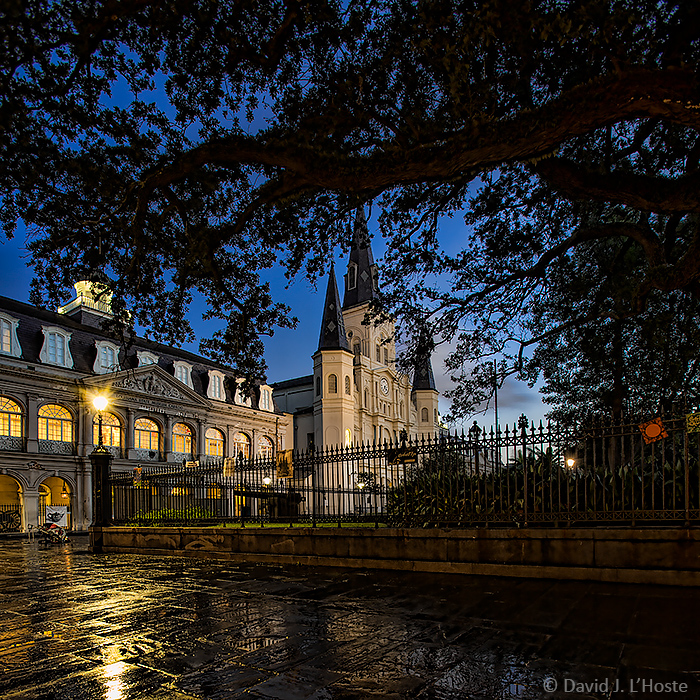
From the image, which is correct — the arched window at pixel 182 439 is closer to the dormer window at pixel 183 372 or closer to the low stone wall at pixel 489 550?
the dormer window at pixel 183 372

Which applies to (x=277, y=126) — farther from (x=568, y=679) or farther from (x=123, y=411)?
(x=123, y=411)

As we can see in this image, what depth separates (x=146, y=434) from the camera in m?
36.5

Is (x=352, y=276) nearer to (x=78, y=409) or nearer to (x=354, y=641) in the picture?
(x=78, y=409)

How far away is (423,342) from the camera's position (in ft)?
39.8

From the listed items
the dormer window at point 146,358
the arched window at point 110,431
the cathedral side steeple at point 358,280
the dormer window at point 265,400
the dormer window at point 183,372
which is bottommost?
the arched window at point 110,431

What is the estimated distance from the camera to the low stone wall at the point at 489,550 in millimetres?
6855

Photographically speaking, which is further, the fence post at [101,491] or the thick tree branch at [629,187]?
the fence post at [101,491]

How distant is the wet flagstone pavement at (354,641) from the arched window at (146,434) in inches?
1178

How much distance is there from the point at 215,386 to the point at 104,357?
1062cm

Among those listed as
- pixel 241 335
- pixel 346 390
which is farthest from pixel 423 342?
pixel 346 390

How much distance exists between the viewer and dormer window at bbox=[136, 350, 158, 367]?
36478mm

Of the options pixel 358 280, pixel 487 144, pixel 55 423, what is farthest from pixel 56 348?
pixel 358 280

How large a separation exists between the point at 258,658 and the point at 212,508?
A: 1053cm

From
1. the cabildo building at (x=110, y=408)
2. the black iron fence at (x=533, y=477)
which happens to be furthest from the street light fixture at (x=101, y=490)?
the black iron fence at (x=533, y=477)
